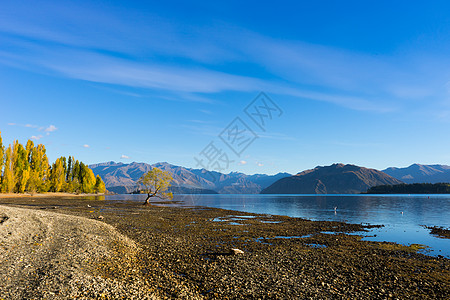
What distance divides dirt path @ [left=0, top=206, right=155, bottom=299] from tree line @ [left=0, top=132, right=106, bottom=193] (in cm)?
11031

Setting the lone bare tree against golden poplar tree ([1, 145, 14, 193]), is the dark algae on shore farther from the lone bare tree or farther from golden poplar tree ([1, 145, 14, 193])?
golden poplar tree ([1, 145, 14, 193])

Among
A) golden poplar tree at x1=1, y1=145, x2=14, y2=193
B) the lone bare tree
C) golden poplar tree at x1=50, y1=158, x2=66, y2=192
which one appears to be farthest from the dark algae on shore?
golden poplar tree at x1=50, y1=158, x2=66, y2=192

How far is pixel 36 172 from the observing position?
13025cm

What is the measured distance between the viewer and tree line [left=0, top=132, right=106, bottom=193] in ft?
374

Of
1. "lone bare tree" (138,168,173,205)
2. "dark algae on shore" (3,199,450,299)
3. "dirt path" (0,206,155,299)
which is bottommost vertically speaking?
"dark algae on shore" (3,199,450,299)

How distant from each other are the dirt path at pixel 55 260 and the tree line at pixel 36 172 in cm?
11031

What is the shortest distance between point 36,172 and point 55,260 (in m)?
140

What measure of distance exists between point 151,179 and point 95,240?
61.4 meters

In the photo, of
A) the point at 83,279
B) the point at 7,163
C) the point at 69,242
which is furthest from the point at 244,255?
the point at 7,163

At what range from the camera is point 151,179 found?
8538 cm

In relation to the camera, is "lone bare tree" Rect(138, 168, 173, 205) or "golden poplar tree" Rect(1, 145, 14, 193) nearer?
"lone bare tree" Rect(138, 168, 173, 205)

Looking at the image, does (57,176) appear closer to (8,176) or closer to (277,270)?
(8,176)

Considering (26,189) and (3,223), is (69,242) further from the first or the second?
(26,189)

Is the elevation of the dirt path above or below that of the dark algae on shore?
above
